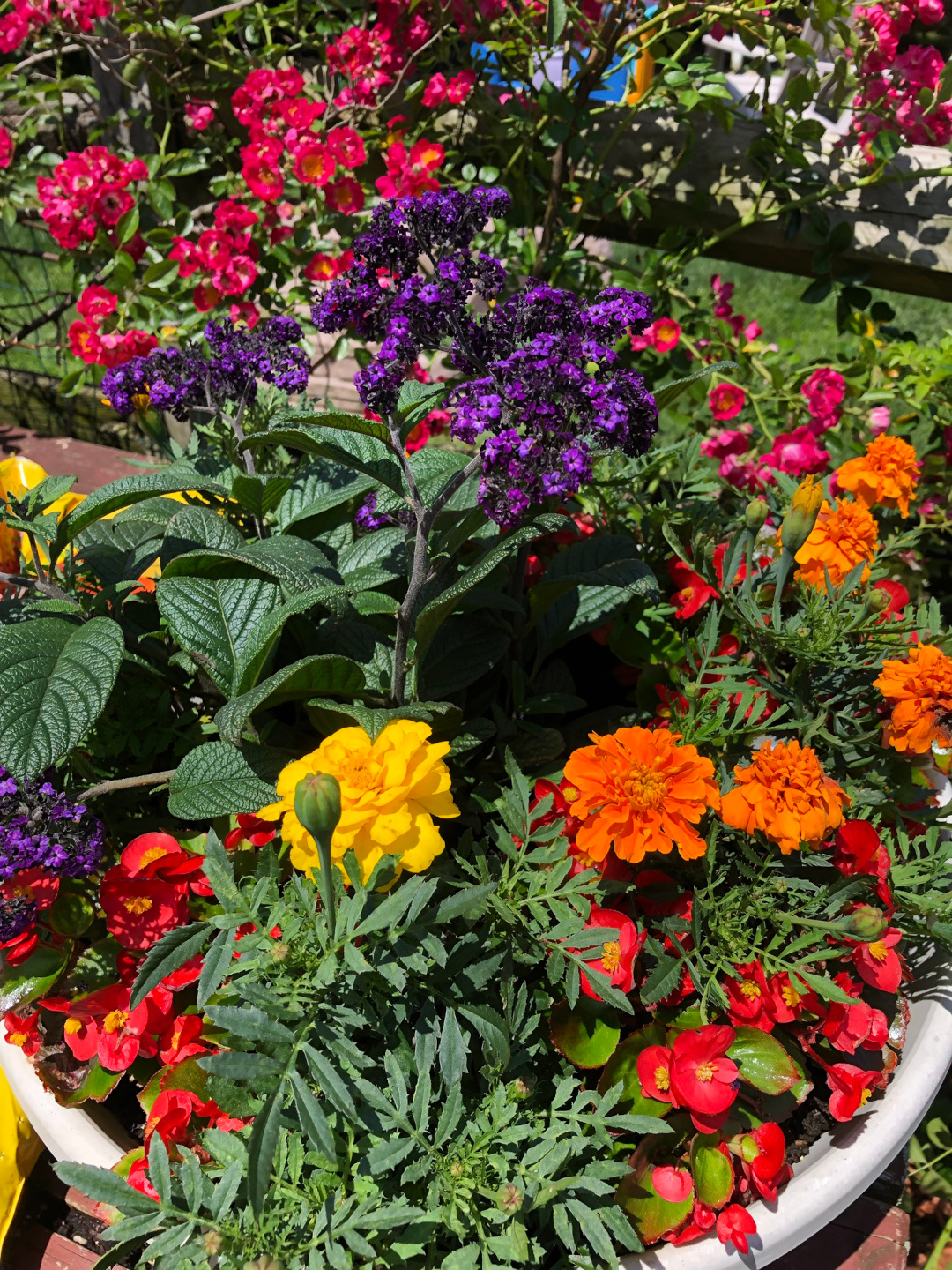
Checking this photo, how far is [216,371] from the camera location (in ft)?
3.31

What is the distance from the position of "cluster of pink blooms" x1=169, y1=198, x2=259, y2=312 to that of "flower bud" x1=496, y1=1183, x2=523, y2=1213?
1590 millimetres

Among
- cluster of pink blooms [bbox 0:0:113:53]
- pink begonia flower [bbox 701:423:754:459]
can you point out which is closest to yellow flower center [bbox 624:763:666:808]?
pink begonia flower [bbox 701:423:754:459]

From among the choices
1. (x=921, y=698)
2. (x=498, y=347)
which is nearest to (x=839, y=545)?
(x=921, y=698)

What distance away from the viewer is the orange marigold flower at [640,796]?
784 millimetres

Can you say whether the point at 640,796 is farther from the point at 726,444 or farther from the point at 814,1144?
the point at 726,444

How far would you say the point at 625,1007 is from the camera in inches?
29.5

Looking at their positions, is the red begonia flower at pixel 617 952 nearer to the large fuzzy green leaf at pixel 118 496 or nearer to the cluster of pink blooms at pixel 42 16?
the large fuzzy green leaf at pixel 118 496

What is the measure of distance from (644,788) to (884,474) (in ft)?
1.94

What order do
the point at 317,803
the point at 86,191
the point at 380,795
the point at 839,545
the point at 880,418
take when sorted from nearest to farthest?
the point at 317,803 → the point at 380,795 → the point at 839,545 → the point at 880,418 → the point at 86,191

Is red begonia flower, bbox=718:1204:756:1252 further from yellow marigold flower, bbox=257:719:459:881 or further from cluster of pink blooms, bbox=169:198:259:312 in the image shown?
cluster of pink blooms, bbox=169:198:259:312

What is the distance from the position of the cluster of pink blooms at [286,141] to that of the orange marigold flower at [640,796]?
55.3 inches

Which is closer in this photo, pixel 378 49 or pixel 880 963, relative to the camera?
pixel 880 963

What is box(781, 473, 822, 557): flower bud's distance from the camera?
0.92m

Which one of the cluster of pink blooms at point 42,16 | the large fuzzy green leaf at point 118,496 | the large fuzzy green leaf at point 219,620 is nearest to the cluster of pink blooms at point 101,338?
the cluster of pink blooms at point 42,16
